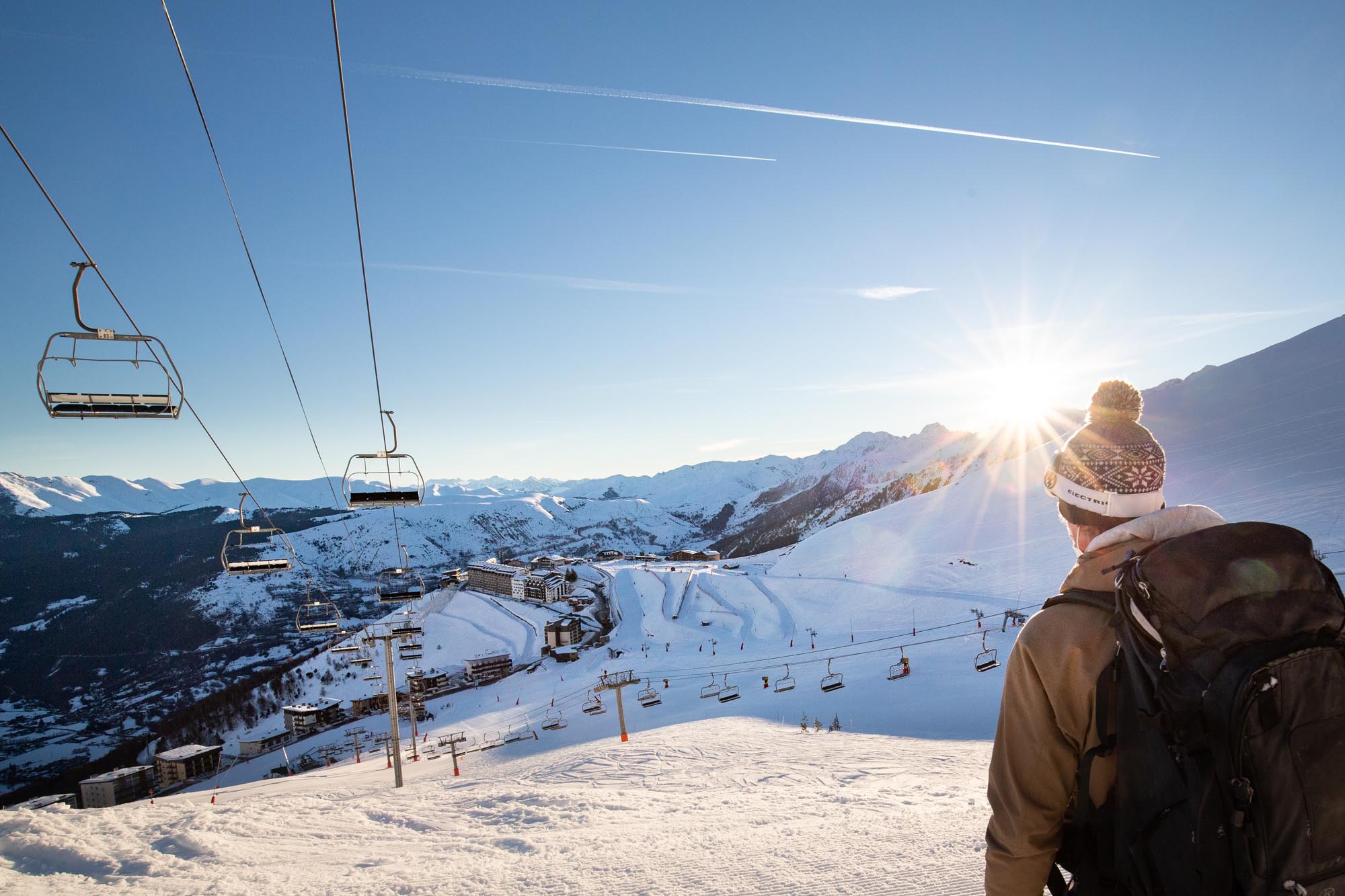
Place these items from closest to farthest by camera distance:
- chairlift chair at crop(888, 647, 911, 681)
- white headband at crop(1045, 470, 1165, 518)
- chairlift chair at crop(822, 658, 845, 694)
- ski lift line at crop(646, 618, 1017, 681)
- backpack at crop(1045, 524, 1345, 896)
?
backpack at crop(1045, 524, 1345, 896)
white headband at crop(1045, 470, 1165, 518)
chairlift chair at crop(822, 658, 845, 694)
chairlift chair at crop(888, 647, 911, 681)
ski lift line at crop(646, 618, 1017, 681)

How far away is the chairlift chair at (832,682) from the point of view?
23453 millimetres

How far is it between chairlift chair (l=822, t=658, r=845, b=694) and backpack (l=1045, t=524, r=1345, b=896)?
23.6 meters

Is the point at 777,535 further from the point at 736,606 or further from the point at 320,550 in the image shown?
the point at 320,550

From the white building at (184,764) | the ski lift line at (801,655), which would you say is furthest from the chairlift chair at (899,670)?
the white building at (184,764)

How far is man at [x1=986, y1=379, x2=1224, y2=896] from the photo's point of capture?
1.88 metres

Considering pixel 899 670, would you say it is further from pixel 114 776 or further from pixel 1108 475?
pixel 114 776

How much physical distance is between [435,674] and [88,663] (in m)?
113

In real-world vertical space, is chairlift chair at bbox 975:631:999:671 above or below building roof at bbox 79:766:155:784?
above

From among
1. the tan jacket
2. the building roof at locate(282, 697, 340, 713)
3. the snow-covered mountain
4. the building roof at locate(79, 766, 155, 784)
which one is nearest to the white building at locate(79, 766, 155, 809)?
the building roof at locate(79, 766, 155, 784)

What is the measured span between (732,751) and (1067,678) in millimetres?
13829

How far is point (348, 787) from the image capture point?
1630cm

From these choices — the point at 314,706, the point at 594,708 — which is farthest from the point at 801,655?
the point at 314,706

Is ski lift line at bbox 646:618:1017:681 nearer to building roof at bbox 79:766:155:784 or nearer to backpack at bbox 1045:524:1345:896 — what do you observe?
backpack at bbox 1045:524:1345:896

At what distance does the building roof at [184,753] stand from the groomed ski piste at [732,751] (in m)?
4.77
